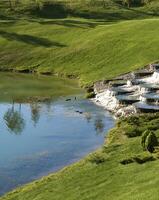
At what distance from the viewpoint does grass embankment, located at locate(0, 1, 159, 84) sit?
102500 millimetres

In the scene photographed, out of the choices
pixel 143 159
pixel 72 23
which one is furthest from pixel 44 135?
pixel 72 23

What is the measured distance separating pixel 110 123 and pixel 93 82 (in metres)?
26.1

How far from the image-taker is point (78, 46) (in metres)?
115

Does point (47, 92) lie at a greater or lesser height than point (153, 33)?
lesser

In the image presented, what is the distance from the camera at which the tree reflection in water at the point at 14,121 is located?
6866 centimetres

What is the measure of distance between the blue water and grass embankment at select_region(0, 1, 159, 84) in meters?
18.6

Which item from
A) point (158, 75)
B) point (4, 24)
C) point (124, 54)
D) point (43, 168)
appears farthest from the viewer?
point (4, 24)

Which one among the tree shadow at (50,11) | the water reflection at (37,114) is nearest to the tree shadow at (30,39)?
the tree shadow at (50,11)

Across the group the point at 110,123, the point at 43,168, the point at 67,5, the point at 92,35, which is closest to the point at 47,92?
the point at 110,123

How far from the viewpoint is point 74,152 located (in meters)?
56.9

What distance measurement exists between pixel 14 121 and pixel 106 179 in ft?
101

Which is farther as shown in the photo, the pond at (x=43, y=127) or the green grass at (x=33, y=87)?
the green grass at (x=33, y=87)

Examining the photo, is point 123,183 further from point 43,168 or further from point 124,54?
point 124,54

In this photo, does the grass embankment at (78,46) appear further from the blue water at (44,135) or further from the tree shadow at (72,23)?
the blue water at (44,135)
